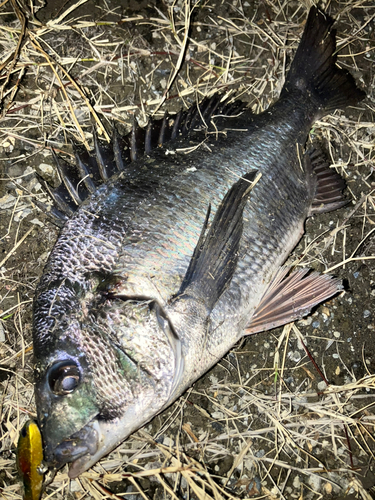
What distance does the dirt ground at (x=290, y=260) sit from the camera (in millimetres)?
2760

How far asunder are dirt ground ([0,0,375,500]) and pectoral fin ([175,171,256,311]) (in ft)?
3.40

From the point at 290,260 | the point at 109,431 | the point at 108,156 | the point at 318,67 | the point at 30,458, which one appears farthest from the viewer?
the point at 290,260

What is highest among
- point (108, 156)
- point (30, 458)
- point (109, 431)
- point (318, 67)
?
A: point (318, 67)

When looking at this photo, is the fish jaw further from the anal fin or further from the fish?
the anal fin

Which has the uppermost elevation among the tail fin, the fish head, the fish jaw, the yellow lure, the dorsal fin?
the tail fin

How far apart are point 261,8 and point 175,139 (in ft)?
5.69

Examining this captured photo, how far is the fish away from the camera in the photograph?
1.86 meters

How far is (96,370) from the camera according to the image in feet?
6.09

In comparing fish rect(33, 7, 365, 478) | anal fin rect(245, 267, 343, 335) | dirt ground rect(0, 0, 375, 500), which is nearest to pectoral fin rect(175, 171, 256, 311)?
fish rect(33, 7, 365, 478)

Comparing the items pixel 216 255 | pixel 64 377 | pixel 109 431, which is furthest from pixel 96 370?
pixel 216 255

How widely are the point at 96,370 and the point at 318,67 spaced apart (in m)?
2.77

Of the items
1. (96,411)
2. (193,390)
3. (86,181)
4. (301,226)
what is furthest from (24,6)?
(193,390)

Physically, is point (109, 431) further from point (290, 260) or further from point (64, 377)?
point (290, 260)

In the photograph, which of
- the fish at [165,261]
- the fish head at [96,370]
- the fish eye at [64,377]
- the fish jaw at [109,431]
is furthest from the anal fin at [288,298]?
the fish eye at [64,377]
